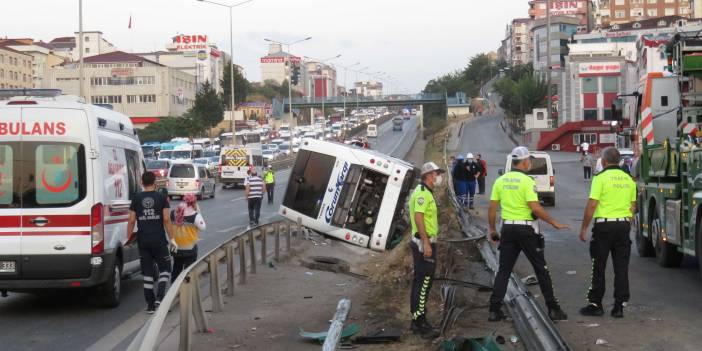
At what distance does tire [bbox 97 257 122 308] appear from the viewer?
11.9 metres

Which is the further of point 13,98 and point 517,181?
point 13,98

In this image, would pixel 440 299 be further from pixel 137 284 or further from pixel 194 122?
pixel 194 122

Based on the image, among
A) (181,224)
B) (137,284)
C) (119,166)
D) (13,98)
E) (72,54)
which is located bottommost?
(137,284)

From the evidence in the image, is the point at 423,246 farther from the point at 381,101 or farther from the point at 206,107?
the point at 381,101

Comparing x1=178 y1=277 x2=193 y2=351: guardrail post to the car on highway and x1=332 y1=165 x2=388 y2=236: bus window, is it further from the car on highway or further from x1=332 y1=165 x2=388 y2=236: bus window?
the car on highway

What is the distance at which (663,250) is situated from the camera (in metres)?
14.3

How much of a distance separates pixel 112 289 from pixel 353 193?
8.67 m

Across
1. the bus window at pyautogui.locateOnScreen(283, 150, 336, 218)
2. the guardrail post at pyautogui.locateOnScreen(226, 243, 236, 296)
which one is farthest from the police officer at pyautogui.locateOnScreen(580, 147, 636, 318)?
the bus window at pyautogui.locateOnScreen(283, 150, 336, 218)

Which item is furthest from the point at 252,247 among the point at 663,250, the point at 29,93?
the point at 663,250

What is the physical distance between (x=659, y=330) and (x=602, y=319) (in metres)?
0.85

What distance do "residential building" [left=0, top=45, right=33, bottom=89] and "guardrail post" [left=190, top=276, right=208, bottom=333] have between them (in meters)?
113

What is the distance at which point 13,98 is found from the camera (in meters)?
11.5

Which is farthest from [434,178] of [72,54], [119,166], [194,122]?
[72,54]

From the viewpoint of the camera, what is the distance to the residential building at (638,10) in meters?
165
